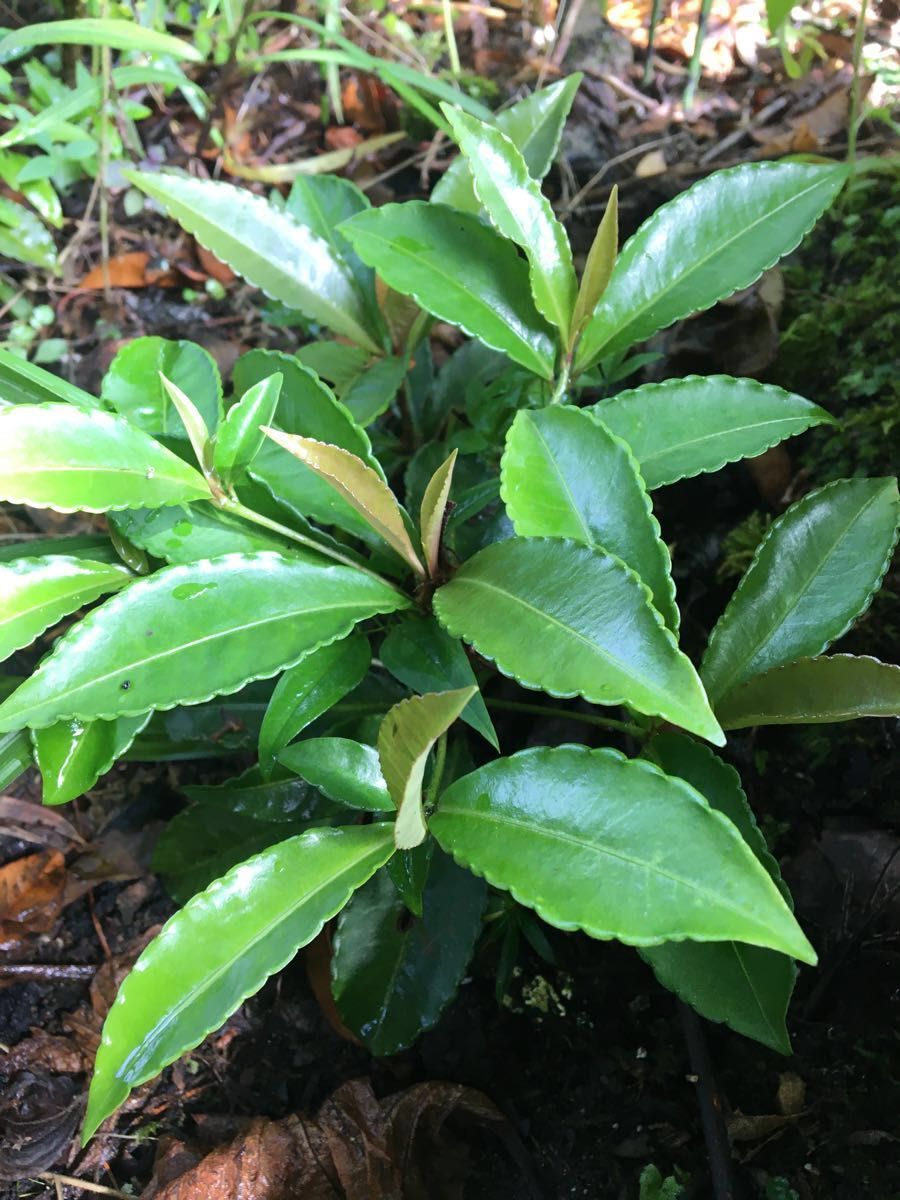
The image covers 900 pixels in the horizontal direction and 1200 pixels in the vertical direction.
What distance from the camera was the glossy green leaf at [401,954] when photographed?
0.89 metres

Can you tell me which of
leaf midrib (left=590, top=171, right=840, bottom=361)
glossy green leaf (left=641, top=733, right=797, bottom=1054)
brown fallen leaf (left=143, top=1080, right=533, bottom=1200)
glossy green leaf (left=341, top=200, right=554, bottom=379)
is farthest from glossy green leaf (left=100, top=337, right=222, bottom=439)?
brown fallen leaf (left=143, top=1080, right=533, bottom=1200)

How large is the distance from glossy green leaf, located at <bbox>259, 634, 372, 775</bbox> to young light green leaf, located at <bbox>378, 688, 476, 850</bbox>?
149 mm

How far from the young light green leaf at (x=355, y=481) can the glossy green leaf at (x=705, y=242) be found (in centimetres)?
32

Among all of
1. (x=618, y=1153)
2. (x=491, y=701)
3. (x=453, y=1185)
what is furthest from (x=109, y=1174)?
(x=491, y=701)

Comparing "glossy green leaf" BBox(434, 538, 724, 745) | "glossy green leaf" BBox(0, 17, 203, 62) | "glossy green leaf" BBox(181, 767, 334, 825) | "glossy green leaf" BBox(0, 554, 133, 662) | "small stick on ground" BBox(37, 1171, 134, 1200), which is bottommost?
"small stick on ground" BBox(37, 1171, 134, 1200)

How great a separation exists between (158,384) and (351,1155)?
0.88 metres

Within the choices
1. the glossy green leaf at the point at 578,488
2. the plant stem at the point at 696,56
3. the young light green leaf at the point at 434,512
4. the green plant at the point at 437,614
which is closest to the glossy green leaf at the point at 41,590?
the green plant at the point at 437,614

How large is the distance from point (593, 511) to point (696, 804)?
0.28m

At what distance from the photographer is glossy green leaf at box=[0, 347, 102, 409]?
0.82m

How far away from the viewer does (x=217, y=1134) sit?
0.95 metres

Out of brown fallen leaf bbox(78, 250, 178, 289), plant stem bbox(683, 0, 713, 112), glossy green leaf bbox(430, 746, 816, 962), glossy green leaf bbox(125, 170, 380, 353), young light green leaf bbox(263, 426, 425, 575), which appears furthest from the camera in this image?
brown fallen leaf bbox(78, 250, 178, 289)

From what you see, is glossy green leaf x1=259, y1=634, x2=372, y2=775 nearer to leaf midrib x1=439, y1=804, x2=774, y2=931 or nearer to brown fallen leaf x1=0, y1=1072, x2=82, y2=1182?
leaf midrib x1=439, y1=804, x2=774, y2=931

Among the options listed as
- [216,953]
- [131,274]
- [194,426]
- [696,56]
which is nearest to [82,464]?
[194,426]

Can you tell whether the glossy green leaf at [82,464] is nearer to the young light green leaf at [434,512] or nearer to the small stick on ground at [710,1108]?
the young light green leaf at [434,512]
